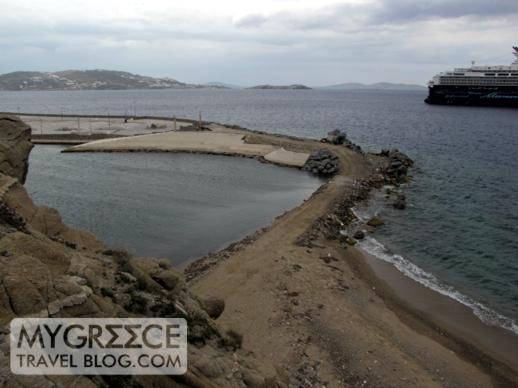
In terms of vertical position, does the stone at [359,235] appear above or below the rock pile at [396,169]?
below

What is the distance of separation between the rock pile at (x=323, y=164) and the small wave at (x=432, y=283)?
18.9 meters

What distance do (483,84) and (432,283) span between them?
435ft

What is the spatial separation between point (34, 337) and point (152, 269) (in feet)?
14.4

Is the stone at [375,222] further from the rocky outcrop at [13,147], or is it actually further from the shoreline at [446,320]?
the rocky outcrop at [13,147]

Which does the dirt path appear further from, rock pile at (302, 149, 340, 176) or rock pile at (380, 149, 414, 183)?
rock pile at (302, 149, 340, 176)

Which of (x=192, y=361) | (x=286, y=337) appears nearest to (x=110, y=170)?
(x=286, y=337)

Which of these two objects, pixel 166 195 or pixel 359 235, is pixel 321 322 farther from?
pixel 166 195

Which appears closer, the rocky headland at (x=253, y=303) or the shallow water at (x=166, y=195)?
the rocky headland at (x=253, y=303)

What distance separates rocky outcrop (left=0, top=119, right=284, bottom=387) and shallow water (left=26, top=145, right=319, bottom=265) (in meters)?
11.8

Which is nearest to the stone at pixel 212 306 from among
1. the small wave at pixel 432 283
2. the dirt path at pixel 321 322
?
the dirt path at pixel 321 322

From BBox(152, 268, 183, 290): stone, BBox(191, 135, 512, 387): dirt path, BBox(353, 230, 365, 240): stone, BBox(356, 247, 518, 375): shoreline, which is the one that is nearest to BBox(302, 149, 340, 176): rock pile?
BBox(353, 230, 365, 240): stone

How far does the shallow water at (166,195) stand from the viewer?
86.7 feet

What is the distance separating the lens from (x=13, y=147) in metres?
14.4

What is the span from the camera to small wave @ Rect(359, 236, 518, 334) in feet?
57.9
